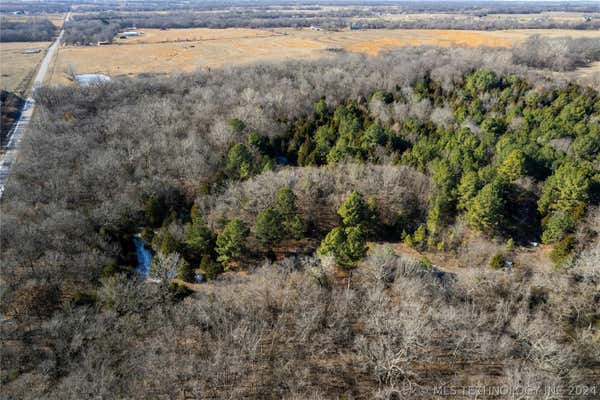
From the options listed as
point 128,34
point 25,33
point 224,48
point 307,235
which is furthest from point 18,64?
point 307,235

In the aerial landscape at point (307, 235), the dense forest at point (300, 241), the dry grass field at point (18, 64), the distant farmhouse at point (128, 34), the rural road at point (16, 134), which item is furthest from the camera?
the distant farmhouse at point (128, 34)

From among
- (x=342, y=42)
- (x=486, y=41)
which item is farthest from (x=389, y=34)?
(x=486, y=41)

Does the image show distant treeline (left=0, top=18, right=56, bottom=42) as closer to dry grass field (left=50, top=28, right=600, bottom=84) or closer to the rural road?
dry grass field (left=50, top=28, right=600, bottom=84)

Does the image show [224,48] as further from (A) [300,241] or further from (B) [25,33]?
(A) [300,241]

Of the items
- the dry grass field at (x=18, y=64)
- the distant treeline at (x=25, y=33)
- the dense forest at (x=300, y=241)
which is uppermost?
the distant treeline at (x=25, y=33)

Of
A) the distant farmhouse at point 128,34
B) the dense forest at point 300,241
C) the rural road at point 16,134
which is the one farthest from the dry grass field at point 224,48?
the dense forest at point 300,241

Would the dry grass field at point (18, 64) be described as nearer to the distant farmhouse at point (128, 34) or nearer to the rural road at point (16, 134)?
the rural road at point (16, 134)

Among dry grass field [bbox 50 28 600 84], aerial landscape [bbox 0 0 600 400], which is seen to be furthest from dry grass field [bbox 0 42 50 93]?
aerial landscape [bbox 0 0 600 400]
